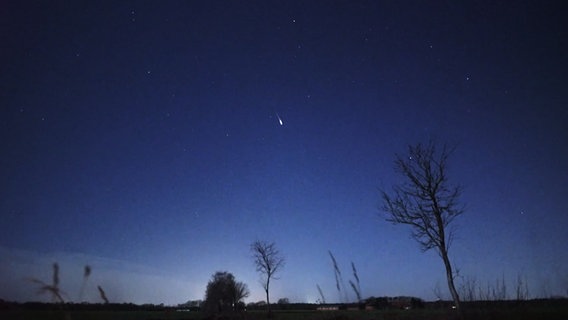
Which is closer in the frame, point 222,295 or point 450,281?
point 450,281

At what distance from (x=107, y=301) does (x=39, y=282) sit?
1.62 metres

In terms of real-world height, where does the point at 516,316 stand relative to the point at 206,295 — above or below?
above

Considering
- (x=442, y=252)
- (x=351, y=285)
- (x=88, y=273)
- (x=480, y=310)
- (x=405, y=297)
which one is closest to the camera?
(x=88, y=273)

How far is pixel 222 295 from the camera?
80.9 metres

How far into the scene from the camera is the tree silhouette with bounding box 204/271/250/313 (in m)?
80.8

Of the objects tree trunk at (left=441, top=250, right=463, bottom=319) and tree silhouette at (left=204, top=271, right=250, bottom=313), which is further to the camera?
tree silhouette at (left=204, top=271, right=250, bottom=313)

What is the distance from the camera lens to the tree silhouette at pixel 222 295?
8075 centimetres

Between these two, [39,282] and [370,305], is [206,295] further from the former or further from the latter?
[39,282]

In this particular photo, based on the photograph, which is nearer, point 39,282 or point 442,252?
point 39,282

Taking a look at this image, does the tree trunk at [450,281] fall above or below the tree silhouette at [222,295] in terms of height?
above

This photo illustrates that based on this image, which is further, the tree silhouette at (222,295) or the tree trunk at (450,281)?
the tree silhouette at (222,295)

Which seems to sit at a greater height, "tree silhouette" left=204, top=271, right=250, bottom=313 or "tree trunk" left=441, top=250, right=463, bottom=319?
"tree trunk" left=441, top=250, right=463, bottom=319

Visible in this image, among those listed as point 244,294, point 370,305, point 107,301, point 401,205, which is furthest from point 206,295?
point 107,301

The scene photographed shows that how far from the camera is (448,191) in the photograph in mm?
17984
